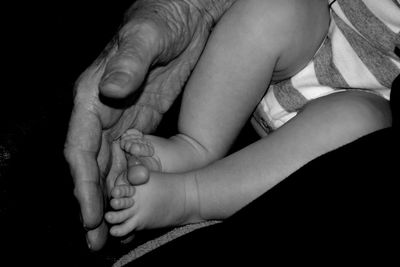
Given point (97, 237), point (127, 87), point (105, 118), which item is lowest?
point (97, 237)

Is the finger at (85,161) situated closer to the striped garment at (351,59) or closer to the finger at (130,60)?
the finger at (130,60)

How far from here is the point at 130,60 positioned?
1.88ft

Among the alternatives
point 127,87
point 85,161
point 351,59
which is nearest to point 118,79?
point 127,87

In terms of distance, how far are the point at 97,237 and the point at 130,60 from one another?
0.26 metres

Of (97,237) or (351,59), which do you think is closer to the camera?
(97,237)

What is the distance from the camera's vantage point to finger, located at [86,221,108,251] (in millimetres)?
584

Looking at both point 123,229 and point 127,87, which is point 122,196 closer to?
Answer: point 123,229

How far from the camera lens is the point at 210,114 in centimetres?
74

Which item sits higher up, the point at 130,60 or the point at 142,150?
the point at 130,60

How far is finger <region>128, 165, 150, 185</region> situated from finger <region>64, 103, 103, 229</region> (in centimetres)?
5

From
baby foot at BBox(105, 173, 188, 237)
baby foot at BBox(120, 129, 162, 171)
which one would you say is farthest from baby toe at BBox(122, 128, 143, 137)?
baby foot at BBox(105, 173, 188, 237)

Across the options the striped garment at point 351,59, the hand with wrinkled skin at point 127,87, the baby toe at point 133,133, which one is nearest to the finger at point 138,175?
the hand with wrinkled skin at point 127,87

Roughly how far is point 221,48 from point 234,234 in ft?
1.23

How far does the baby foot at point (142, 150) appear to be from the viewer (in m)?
0.70
